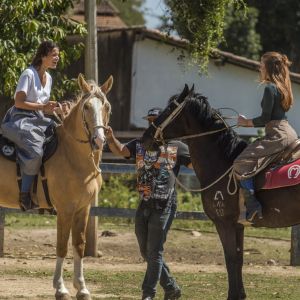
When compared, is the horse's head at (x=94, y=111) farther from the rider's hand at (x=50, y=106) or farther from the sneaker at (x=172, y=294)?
the sneaker at (x=172, y=294)

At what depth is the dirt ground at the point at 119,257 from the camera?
1132 cm

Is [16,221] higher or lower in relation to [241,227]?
lower

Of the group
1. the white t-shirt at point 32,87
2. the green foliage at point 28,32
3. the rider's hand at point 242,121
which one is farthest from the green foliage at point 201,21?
the rider's hand at point 242,121

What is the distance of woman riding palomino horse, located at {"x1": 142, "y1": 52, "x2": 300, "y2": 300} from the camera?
9500 mm

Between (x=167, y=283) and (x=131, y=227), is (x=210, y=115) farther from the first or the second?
(x=131, y=227)

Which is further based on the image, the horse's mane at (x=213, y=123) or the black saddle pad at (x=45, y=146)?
the black saddle pad at (x=45, y=146)

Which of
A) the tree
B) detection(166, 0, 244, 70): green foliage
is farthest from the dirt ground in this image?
the tree

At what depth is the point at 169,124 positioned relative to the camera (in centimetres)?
961

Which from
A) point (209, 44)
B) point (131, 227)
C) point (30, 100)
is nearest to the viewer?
point (30, 100)

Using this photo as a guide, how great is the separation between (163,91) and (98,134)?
620 inches

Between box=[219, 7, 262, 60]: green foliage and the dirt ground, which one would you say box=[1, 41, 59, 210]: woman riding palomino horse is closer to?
the dirt ground

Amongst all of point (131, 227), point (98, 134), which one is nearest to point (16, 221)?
point (131, 227)

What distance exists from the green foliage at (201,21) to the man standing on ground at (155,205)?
5455 millimetres

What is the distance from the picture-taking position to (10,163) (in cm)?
1040
